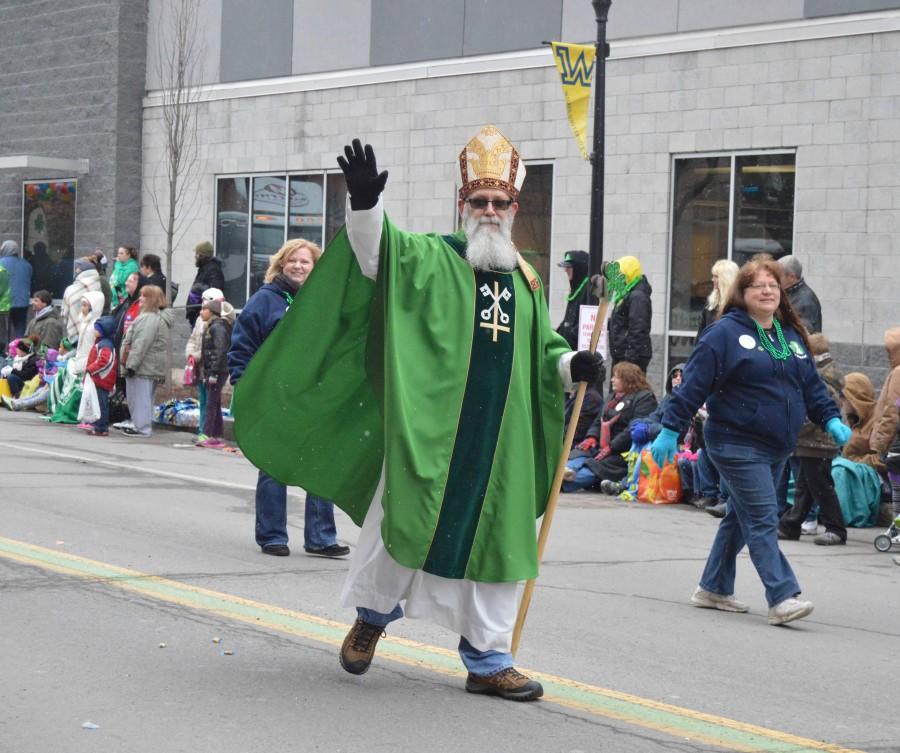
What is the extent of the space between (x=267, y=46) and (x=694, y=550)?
1512 cm

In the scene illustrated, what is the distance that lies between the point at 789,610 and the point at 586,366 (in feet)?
8.23

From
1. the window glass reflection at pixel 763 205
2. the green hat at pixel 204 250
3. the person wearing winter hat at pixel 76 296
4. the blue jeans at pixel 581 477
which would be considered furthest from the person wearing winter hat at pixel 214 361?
the window glass reflection at pixel 763 205

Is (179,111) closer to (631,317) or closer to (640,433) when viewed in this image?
(631,317)

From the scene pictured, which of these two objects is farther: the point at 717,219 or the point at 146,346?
the point at 717,219

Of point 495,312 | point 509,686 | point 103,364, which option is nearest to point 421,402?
point 495,312

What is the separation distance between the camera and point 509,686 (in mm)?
5785

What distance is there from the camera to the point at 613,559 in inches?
396

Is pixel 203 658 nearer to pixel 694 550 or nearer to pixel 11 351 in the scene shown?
pixel 694 550

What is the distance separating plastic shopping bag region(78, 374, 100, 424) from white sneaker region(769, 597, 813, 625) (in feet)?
→ 37.4

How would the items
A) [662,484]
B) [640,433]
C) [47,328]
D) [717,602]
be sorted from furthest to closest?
1. [47,328]
2. [640,433]
3. [662,484]
4. [717,602]

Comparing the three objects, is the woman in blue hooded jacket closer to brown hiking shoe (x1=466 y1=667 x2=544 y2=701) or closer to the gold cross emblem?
the gold cross emblem

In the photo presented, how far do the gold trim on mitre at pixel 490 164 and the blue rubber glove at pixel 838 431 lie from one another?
275cm

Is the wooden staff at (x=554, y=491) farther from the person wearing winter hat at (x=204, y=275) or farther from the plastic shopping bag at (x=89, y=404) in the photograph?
the person wearing winter hat at (x=204, y=275)

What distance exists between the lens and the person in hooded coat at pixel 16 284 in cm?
2589
